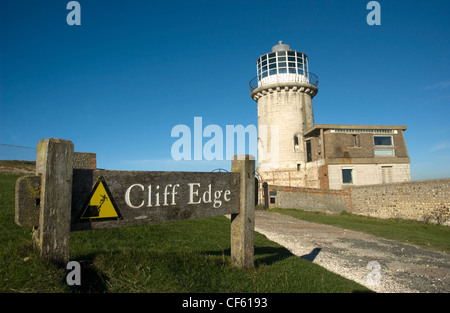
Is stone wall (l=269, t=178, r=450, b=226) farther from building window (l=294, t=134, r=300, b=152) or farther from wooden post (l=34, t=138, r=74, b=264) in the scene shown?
wooden post (l=34, t=138, r=74, b=264)

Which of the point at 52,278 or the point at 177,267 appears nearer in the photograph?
the point at 52,278

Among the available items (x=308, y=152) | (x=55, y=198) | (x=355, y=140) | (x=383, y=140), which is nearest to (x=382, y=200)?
(x=355, y=140)

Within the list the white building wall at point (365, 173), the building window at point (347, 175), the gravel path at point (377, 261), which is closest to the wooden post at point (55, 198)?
the gravel path at point (377, 261)

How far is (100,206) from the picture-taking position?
10.6 ft

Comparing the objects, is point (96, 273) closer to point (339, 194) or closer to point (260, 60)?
point (339, 194)

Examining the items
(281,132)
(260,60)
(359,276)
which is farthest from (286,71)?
(359,276)

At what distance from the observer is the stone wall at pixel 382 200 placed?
1688 centimetres

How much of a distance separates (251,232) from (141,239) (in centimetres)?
299

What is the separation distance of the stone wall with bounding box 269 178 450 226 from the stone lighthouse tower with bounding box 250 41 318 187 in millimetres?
4617

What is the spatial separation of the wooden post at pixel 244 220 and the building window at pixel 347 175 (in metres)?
22.8

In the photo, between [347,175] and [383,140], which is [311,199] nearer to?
[347,175]

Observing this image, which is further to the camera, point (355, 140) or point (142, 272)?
point (355, 140)

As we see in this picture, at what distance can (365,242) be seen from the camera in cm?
1029

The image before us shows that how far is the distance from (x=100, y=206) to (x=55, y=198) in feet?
1.57
